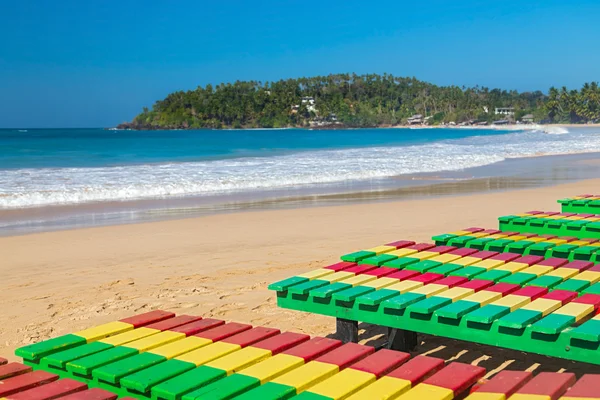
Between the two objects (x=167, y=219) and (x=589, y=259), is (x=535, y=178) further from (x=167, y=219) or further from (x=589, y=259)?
(x=589, y=259)

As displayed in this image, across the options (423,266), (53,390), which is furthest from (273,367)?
(423,266)

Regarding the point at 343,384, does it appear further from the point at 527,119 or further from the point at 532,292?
the point at 527,119

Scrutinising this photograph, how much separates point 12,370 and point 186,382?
2.93ft

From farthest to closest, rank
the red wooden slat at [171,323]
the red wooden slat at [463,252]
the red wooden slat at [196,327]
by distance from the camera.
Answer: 1. the red wooden slat at [463,252]
2. the red wooden slat at [171,323]
3. the red wooden slat at [196,327]

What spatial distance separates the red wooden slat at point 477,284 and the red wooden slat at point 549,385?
1.29m

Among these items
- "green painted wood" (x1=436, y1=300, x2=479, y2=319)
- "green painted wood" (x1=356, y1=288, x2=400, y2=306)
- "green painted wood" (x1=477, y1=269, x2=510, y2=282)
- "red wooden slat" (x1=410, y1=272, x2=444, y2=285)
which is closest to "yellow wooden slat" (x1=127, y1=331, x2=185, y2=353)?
"green painted wood" (x1=356, y1=288, x2=400, y2=306)

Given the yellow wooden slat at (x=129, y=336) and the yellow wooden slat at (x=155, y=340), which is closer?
the yellow wooden slat at (x=155, y=340)

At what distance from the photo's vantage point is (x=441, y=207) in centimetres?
1223

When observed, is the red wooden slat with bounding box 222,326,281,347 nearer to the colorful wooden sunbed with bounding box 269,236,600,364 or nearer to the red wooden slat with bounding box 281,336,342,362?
the red wooden slat with bounding box 281,336,342,362

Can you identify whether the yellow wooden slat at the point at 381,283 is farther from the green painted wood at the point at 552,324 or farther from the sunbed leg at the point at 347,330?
the green painted wood at the point at 552,324

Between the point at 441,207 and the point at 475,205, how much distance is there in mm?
693

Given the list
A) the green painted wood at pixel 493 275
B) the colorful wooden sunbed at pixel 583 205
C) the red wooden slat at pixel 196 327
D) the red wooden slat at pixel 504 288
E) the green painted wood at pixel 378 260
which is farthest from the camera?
the colorful wooden sunbed at pixel 583 205

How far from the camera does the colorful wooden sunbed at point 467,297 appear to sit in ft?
11.0

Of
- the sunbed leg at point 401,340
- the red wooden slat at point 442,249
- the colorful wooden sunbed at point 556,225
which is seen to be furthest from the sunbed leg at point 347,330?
the colorful wooden sunbed at point 556,225
